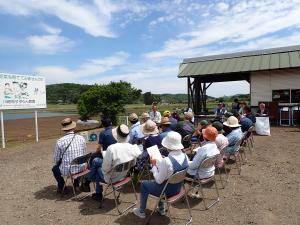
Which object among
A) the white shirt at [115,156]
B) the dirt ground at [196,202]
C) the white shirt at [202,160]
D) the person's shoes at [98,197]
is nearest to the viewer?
the dirt ground at [196,202]

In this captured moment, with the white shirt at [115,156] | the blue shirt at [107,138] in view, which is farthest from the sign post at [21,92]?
the white shirt at [115,156]

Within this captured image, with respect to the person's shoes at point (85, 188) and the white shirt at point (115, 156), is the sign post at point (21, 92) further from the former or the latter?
the white shirt at point (115, 156)

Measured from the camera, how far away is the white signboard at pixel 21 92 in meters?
10.9

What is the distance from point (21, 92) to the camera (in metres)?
11.6

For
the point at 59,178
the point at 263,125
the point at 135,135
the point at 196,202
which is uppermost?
the point at 135,135

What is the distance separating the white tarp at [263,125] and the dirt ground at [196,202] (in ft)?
13.3

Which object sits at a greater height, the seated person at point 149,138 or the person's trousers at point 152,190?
the seated person at point 149,138

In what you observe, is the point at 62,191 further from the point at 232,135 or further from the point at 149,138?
the point at 232,135

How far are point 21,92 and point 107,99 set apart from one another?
29.6ft

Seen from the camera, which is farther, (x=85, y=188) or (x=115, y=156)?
(x=85, y=188)

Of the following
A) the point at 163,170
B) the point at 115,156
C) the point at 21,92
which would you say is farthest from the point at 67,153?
the point at 21,92

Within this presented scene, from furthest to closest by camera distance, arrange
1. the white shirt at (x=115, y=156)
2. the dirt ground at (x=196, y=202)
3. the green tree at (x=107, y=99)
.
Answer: the green tree at (x=107, y=99) → the white shirt at (x=115, y=156) → the dirt ground at (x=196, y=202)

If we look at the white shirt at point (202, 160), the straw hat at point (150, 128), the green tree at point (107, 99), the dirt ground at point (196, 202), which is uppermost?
the green tree at point (107, 99)

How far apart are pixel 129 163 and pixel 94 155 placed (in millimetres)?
1259
